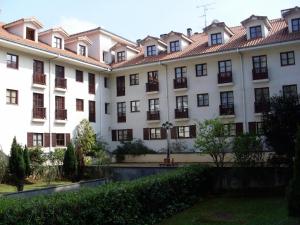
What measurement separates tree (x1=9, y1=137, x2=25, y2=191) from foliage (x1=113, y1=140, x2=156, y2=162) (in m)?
11.7

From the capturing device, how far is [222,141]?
2159 cm

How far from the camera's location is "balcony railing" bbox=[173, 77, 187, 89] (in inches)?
1307

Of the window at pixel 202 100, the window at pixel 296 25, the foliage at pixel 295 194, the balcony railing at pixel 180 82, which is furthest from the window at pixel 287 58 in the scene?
the foliage at pixel 295 194

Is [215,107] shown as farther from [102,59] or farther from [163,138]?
[102,59]

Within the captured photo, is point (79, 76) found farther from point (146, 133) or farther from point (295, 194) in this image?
point (295, 194)

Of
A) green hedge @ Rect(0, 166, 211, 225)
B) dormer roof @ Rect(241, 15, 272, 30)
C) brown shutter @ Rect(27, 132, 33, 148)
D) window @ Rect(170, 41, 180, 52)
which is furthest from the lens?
window @ Rect(170, 41, 180, 52)

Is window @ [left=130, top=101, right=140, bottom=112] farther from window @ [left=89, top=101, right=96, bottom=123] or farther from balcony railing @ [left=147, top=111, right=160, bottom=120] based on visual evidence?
window @ [left=89, top=101, right=96, bottom=123]

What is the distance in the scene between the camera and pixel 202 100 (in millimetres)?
32750

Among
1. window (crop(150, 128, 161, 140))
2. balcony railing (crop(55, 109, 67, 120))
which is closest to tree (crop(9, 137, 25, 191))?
balcony railing (crop(55, 109, 67, 120))

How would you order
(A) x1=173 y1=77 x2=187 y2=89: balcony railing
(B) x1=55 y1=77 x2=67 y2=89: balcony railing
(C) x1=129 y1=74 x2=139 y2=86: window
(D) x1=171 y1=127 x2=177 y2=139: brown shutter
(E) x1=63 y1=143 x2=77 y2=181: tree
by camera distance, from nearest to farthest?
(E) x1=63 y1=143 x2=77 y2=181: tree < (B) x1=55 y1=77 x2=67 y2=89: balcony railing < (A) x1=173 y1=77 x2=187 y2=89: balcony railing < (D) x1=171 y1=127 x2=177 y2=139: brown shutter < (C) x1=129 y1=74 x2=139 y2=86: window

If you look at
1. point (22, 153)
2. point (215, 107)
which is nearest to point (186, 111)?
point (215, 107)

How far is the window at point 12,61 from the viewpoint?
27095 mm

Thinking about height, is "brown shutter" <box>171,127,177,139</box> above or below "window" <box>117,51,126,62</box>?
below

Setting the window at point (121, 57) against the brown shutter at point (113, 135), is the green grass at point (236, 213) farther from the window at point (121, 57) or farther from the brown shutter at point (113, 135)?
the window at point (121, 57)
